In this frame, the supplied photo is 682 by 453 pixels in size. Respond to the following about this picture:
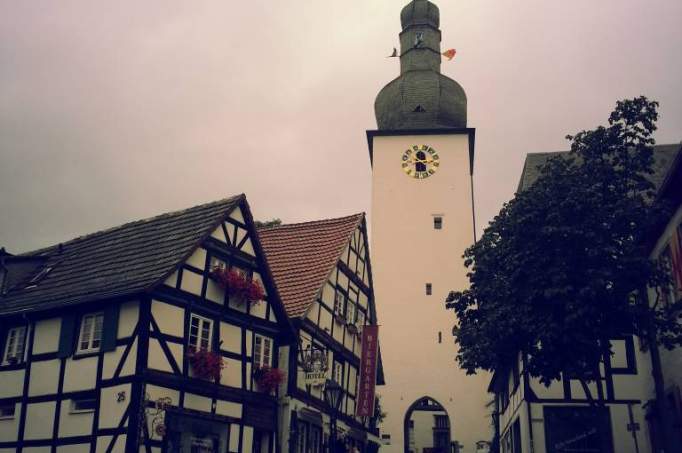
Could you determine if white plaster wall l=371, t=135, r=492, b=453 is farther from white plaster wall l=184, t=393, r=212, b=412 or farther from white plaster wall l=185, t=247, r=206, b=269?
white plaster wall l=185, t=247, r=206, b=269

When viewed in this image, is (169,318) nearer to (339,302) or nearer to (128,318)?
(128,318)

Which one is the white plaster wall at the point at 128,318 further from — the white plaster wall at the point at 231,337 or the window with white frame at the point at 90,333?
the white plaster wall at the point at 231,337

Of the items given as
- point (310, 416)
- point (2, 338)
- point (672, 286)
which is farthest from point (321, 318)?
point (672, 286)

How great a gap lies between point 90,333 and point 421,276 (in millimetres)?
29687

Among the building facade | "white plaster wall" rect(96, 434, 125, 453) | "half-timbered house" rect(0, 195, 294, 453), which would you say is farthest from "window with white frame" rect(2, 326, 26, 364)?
the building facade

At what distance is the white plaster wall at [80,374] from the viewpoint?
18141mm

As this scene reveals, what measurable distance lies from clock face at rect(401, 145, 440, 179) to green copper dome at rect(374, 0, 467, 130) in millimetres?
1777

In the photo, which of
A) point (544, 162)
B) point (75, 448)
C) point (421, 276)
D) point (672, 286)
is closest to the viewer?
point (75, 448)

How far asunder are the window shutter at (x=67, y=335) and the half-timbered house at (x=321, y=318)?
530 cm

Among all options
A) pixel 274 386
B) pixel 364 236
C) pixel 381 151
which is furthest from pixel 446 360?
pixel 274 386

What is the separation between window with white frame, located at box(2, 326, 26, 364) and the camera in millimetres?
19806

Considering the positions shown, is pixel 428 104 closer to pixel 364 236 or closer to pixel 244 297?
pixel 364 236

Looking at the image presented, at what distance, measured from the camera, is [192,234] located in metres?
20.1

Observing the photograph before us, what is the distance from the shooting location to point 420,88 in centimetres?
5259
